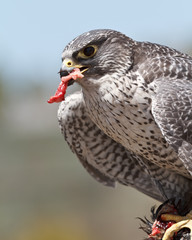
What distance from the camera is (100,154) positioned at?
7133mm

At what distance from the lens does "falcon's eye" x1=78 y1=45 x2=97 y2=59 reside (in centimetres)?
570

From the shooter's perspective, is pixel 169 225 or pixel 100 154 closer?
pixel 169 225

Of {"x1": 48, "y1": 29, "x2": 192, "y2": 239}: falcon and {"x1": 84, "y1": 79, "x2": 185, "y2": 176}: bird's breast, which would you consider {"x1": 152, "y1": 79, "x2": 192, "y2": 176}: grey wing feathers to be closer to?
{"x1": 48, "y1": 29, "x2": 192, "y2": 239}: falcon

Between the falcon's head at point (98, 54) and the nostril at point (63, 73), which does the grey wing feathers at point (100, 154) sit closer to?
the falcon's head at point (98, 54)

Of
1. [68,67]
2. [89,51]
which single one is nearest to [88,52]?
[89,51]

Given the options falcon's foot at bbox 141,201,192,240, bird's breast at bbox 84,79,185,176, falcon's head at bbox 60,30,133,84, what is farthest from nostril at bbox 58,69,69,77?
falcon's foot at bbox 141,201,192,240

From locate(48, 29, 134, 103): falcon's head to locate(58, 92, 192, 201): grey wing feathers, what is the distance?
837 millimetres

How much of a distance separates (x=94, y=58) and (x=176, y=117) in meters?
0.85

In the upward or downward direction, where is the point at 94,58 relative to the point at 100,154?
upward

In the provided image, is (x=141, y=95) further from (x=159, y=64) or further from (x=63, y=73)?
(x=63, y=73)

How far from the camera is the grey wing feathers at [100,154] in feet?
22.1

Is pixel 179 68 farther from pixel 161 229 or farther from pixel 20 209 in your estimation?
pixel 20 209

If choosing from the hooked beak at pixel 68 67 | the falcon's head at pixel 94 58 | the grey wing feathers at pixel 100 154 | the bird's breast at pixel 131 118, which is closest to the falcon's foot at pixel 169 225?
the grey wing feathers at pixel 100 154

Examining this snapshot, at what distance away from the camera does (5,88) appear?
54156mm
